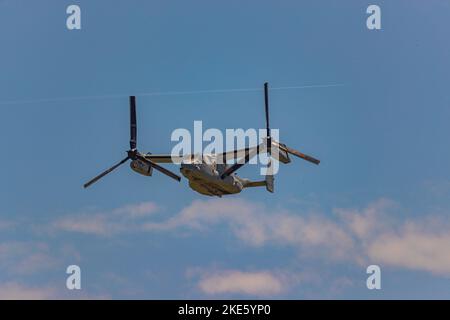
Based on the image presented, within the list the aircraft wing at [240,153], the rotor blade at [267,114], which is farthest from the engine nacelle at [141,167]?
the rotor blade at [267,114]

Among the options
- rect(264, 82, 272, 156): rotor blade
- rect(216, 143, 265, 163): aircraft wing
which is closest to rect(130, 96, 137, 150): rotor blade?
rect(216, 143, 265, 163): aircraft wing

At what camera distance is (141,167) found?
119000 millimetres

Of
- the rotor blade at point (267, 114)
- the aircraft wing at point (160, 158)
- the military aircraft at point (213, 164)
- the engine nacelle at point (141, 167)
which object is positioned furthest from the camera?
the aircraft wing at point (160, 158)

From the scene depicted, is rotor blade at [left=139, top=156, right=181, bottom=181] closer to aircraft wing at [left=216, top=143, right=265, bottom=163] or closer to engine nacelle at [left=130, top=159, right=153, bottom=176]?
engine nacelle at [left=130, top=159, right=153, bottom=176]

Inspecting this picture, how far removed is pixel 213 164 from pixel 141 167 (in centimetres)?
1060

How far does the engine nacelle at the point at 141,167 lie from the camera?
118812 mm

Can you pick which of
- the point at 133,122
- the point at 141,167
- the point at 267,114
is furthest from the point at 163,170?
the point at 267,114

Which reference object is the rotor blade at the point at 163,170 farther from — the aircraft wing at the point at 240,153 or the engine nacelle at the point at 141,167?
the aircraft wing at the point at 240,153

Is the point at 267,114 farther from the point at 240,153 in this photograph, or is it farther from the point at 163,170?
the point at 163,170

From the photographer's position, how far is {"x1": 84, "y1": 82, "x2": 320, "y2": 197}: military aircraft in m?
111
